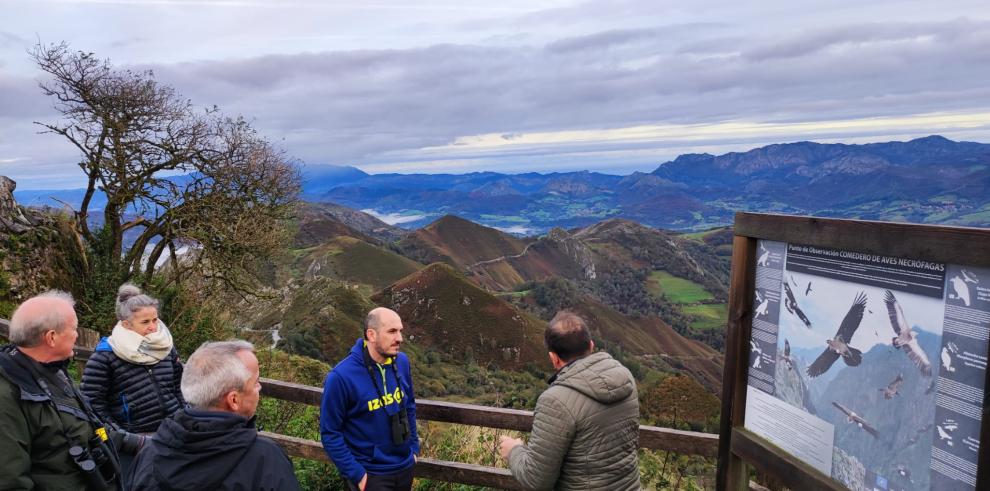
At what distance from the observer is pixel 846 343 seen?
2844 mm

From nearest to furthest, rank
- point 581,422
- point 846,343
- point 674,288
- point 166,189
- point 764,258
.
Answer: point 846,343 → point 581,422 → point 764,258 → point 166,189 → point 674,288

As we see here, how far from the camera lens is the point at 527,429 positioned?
4430mm

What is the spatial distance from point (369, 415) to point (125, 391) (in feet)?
6.15

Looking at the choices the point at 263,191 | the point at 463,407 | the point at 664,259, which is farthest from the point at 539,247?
the point at 463,407

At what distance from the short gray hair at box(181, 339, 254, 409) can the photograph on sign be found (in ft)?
8.86

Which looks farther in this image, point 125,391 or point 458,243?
point 458,243

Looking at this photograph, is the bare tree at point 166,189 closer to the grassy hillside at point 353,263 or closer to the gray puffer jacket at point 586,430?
the gray puffer jacket at point 586,430

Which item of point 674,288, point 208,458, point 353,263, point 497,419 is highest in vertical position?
point 208,458

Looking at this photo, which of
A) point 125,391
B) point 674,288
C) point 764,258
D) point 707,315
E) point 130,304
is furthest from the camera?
point 674,288

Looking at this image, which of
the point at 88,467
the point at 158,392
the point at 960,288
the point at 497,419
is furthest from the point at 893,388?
the point at 158,392

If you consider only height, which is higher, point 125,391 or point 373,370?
point 373,370

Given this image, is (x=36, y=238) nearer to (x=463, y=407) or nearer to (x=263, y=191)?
(x=263, y=191)

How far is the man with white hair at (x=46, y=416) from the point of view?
3018 millimetres

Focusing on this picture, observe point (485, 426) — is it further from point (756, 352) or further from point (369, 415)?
point (756, 352)
